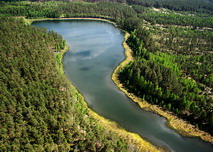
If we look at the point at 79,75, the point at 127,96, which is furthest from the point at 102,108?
the point at 79,75

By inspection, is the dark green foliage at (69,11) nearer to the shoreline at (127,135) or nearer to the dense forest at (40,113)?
the dense forest at (40,113)

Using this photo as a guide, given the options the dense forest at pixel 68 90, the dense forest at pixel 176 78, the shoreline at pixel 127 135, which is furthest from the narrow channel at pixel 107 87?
the dense forest at pixel 176 78

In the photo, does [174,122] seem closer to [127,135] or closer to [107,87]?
[127,135]

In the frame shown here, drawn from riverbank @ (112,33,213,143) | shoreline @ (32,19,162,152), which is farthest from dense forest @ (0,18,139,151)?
riverbank @ (112,33,213,143)

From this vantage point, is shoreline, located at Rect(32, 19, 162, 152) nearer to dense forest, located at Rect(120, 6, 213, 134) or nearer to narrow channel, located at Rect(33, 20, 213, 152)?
narrow channel, located at Rect(33, 20, 213, 152)

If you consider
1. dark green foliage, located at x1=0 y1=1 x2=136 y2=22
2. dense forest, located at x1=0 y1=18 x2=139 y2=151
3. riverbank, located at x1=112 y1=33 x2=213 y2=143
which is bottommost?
→ riverbank, located at x1=112 y1=33 x2=213 y2=143

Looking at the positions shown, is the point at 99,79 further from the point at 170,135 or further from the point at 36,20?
the point at 36,20

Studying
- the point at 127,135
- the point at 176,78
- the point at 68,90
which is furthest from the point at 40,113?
the point at 176,78
